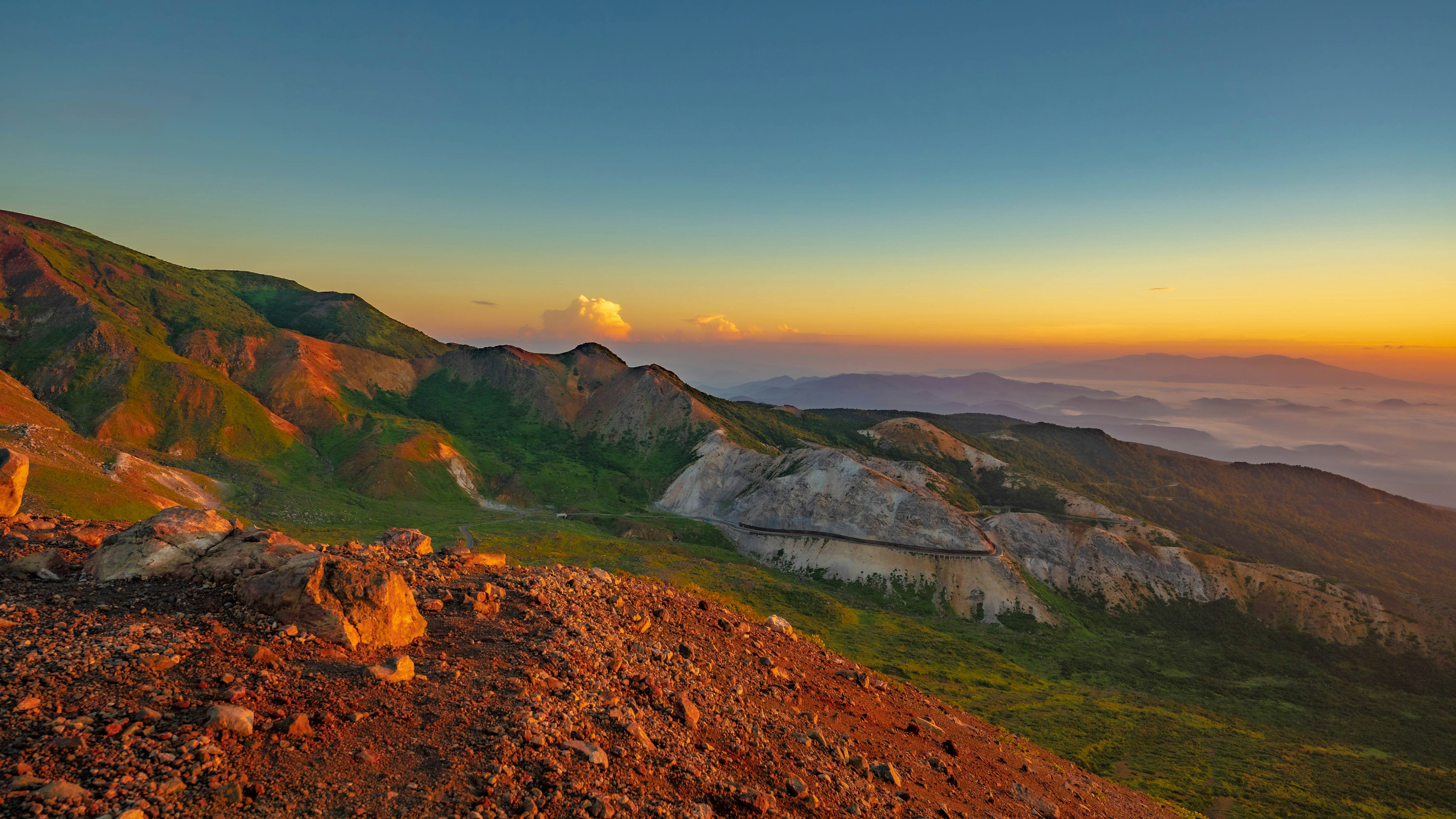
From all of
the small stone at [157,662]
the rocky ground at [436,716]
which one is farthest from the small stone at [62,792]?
the small stone at [157,662]

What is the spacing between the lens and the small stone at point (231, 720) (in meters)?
10.3

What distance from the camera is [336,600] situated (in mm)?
14586

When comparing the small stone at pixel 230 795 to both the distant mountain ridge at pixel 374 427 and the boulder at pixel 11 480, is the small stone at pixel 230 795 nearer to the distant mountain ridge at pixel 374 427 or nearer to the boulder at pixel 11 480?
the boulder at pixel 11 480

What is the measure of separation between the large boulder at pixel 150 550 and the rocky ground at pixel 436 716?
0.41 metres

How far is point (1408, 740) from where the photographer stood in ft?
231

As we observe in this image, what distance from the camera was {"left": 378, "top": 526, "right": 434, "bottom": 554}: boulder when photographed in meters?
23.0

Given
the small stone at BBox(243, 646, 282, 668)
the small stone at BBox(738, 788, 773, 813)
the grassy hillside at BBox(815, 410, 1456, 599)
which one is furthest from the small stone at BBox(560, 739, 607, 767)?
the grassy hillside at BBox(815, 410, 1456, 599)

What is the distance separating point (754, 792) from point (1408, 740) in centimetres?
10534

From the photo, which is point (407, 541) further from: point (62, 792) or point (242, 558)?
point (62, 792)

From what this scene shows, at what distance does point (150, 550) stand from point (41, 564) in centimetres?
242

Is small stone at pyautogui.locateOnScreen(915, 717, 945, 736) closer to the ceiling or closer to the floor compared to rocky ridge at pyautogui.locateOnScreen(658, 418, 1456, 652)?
closer to the ceiling

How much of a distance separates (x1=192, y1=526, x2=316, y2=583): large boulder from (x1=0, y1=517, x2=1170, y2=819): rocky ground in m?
0.43

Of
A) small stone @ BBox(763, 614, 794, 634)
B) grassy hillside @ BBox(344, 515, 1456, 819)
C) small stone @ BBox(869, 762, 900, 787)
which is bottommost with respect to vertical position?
grassy hillside @ BBox(344, 515, 1456, 819)

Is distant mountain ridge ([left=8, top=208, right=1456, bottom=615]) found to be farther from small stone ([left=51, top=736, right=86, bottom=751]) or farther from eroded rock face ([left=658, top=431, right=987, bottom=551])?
small stone ([left=51, top=736, right=86, bottom=751])
